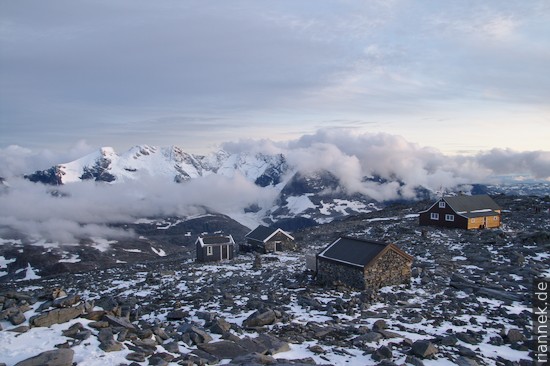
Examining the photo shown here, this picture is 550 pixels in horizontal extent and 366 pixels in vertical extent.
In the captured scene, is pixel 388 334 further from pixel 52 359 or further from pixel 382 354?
pixel 52 359

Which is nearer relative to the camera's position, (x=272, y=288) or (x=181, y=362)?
(x=181, y=362)

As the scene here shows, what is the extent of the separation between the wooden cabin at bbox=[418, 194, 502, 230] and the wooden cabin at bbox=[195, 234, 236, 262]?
29.8 meters

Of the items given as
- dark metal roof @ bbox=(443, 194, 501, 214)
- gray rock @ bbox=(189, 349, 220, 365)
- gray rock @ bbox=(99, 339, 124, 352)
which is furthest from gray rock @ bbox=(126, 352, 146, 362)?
dark metal roof @ bbox=(443, 194, 501, 214)

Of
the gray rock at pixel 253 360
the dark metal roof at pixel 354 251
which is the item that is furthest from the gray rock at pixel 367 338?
the dark metal roof at pixel 354 251

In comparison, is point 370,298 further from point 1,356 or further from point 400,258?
point 1,356

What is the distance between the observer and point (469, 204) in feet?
198

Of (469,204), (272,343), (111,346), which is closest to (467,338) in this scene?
(272,343)

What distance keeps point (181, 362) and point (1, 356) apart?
20.6 ft

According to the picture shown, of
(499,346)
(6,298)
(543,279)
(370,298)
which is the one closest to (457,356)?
(499,346)

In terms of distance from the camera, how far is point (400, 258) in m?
32.4

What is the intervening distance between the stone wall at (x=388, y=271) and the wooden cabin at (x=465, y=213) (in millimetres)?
29734

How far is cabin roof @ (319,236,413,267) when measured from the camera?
3146cm

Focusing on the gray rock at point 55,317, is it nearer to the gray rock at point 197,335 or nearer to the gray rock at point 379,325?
the gray rock at point 197,335

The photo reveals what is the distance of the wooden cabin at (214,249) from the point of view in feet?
191
